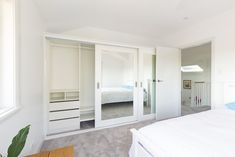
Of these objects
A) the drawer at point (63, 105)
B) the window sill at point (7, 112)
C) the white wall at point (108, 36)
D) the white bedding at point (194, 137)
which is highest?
the white wall at point (108, 36)

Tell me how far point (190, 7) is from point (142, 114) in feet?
8.37

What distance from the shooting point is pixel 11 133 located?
3.41 ft

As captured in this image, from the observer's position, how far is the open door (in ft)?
11.2

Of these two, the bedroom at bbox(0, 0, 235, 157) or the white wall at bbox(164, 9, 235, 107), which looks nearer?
the bedroom at bbox(0, 0, 235, 157)

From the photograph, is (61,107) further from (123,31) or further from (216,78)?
(216,78)

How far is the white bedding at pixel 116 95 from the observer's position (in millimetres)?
2994

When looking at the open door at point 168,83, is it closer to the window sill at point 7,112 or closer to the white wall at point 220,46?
the white wall at point 220,46

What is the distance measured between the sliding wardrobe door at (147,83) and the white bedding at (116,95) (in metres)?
0.33

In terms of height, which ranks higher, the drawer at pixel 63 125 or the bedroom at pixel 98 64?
the bedroom at pixel 98 64

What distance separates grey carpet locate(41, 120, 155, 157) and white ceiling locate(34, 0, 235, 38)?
2270 millimetres

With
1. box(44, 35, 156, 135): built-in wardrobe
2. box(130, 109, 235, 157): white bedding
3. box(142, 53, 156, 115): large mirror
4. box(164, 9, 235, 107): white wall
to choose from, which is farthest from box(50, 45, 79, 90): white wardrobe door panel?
box(164, 9, 235, 107): white wall

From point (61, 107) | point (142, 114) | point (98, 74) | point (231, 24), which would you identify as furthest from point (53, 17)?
point (231, 24)

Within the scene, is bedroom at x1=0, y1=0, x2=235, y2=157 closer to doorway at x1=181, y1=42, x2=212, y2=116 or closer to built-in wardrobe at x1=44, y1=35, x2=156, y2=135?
built-in wardrobe at x1=44, y1=35, x2=156, y2=135

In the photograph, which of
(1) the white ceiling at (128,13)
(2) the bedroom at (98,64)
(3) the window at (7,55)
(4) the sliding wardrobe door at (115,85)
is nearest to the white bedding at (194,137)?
(2) the bedroom at (98,64)
